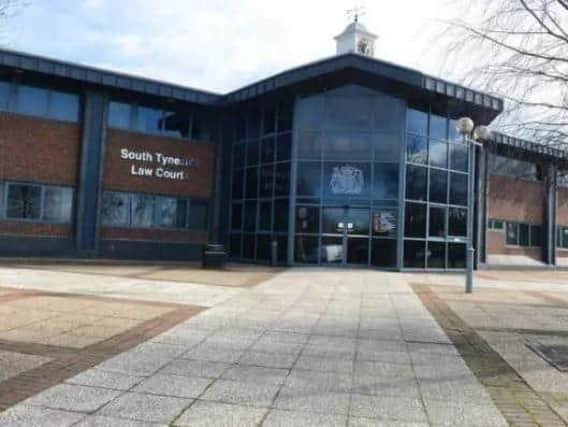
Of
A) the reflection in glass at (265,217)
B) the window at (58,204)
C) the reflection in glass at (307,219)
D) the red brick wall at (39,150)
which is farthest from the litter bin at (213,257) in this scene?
A: the red brick wall at (39,150)

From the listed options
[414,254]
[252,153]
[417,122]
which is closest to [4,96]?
[252,153]

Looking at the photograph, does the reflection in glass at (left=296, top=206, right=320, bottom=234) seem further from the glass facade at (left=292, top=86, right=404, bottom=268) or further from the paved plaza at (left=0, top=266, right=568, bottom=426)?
the paved plaza at (left=0, top=266, right=568, bottom=426)

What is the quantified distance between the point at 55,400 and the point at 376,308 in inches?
312

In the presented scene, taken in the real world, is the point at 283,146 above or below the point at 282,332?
above

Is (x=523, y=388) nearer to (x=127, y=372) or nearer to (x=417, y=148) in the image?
(x=127, y=372)

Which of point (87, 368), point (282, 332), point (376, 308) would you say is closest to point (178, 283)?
point (376, 308)

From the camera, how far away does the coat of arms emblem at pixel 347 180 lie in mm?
22547

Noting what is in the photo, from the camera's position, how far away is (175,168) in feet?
83.7

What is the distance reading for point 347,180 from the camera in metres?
22.7

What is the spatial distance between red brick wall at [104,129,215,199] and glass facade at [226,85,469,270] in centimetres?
380

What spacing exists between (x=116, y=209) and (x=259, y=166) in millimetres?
6381

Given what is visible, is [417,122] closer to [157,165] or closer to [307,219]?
[307,219]

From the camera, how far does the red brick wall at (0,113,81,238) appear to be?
72.3 feet

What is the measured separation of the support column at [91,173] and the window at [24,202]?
60.6 inches
